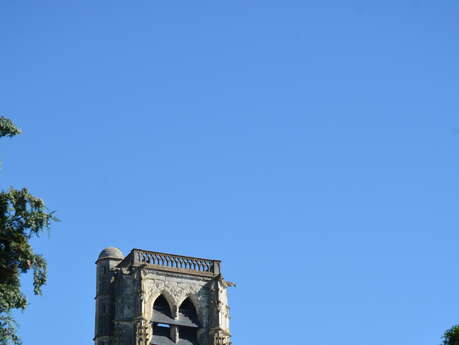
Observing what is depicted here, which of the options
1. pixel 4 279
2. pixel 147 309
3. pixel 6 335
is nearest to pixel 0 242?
pixel 4 279

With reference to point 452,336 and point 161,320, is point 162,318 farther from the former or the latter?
point 452,336

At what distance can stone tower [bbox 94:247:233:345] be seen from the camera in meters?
46.8

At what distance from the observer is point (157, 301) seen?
4819 centimetres

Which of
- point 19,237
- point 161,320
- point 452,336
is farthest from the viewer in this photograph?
point 161,320

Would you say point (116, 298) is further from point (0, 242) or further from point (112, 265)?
point (0, 242)

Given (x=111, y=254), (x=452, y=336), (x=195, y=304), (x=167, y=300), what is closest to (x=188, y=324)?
(x=195, y=304)

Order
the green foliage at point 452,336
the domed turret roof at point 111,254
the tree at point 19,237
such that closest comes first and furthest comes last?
the tree at point 19,237
the green foliage at point 452,336
the domed turret roof at point 111,254

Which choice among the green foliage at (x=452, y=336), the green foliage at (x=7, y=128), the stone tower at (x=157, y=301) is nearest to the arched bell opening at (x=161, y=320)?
the stone tower at (x=157, y=301)

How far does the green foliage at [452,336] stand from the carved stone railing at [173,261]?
46.2 ft

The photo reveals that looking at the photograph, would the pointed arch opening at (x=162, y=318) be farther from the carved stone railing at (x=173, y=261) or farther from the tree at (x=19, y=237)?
the tree at (x=19, y=237)

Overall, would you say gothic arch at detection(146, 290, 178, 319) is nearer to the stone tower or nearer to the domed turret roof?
the stone tower

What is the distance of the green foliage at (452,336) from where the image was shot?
38.0 meters

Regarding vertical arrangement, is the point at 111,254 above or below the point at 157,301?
above

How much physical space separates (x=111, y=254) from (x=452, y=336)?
57.8ft
